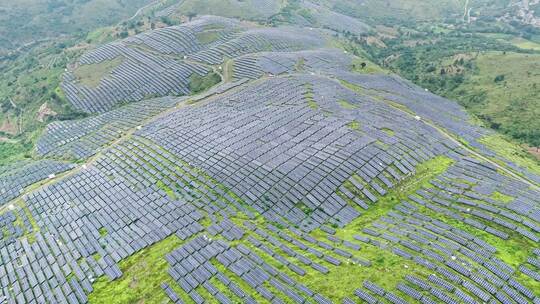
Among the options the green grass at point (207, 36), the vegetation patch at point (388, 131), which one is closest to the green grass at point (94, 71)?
the green grass at point (207, 36)

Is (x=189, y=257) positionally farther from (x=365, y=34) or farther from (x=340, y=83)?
(x=365, y=34)

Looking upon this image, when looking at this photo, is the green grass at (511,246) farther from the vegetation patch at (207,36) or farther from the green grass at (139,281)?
the vegetation patch at (207,36)

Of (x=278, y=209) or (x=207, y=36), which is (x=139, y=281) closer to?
(x=278, y=209)

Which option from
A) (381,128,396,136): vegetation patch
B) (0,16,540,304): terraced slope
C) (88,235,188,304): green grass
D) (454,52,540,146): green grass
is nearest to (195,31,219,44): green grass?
(0,16,540,304): terraced slope

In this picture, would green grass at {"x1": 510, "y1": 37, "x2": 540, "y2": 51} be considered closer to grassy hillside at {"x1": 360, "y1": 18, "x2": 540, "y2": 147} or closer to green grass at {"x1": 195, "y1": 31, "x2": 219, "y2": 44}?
grassy hillside at {"x1": 360, "y1": 18, "x2": 540, "y2": 147}

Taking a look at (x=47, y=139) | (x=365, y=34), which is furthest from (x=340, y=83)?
(x=365, y=34)

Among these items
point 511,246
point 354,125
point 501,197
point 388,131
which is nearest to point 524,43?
point 388,131
